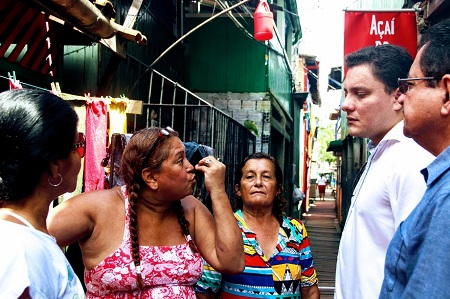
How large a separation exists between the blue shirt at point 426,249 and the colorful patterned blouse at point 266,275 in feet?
4.50

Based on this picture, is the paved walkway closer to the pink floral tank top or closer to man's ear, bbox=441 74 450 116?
the pink floral tank top

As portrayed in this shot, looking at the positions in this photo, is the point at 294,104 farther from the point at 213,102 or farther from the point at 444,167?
the point at 444,167

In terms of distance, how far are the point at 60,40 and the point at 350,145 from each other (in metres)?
12.6

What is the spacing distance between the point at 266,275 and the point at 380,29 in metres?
4.50

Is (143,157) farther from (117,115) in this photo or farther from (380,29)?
(380,29)

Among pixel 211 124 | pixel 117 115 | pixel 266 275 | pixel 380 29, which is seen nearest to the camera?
pixel 266 275

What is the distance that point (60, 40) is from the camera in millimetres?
5387

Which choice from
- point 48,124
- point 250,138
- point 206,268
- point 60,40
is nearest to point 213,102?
point 250,138

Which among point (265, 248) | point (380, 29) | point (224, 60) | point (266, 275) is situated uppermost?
point (224, 60)

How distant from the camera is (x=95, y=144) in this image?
4.76 m

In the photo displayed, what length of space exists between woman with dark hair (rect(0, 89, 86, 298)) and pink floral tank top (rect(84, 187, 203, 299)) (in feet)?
2.04

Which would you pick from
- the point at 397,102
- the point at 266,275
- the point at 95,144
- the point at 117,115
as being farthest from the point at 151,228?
the point at 117,115

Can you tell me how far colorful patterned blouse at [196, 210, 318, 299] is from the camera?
9.25 feet

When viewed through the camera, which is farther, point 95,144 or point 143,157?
point 95,144
